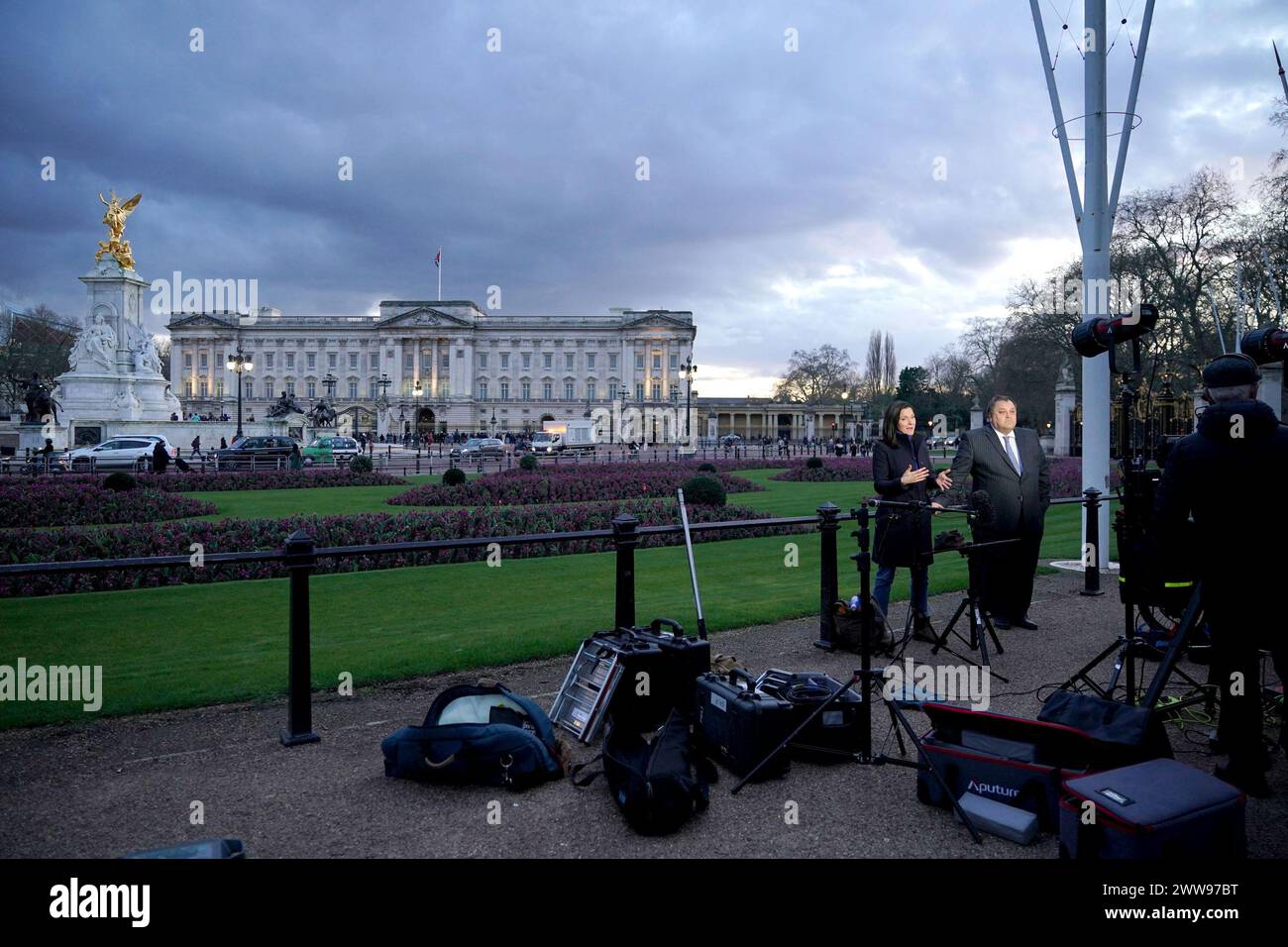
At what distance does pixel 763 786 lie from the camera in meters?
4.16

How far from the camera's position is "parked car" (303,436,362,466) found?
38.8 metres

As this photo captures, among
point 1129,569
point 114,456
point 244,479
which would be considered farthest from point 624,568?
point 114,456

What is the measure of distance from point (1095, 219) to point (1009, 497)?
522 centimetres

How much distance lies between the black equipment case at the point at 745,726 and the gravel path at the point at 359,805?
11 cm

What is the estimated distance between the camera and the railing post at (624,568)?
5.65 meters

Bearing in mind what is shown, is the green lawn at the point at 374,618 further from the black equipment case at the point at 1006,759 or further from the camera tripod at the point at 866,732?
the black equipment case at the point at 1006,759

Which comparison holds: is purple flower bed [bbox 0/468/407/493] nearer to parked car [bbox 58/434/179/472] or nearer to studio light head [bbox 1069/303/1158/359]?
parked car [bbox 58/434/179/472]

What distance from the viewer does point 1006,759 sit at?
3742 millimetres

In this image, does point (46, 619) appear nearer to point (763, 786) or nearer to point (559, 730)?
point (559, 730)

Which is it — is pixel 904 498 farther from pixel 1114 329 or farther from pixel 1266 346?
pixel 1266 346

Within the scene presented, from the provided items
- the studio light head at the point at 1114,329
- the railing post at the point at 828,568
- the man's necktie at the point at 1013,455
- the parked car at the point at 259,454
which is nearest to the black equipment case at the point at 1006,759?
the studio light head at the point at 1114,329

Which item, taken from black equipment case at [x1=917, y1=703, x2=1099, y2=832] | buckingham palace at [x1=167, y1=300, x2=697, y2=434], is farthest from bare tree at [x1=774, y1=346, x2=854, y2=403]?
black equipment case at [x1=917, y1=703, x2=1099, y2=832]

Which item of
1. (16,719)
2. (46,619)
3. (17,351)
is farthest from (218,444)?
(16,719)

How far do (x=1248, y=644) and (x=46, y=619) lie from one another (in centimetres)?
1015
